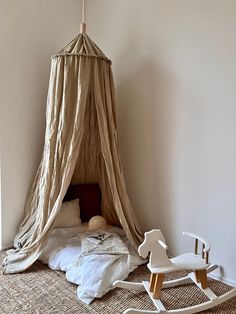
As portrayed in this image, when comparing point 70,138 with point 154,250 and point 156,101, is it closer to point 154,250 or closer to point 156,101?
point 156,101

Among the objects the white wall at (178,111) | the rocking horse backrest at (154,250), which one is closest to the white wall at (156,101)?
the white wall at (178,111)

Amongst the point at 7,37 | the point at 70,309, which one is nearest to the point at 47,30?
the point at 7,37

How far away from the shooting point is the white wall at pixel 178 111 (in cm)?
229

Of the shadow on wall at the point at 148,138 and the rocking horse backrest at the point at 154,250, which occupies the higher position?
the shadow on wall at the point at 148,138

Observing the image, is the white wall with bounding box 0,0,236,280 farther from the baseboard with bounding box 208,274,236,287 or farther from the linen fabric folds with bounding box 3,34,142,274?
the linen fabric folds with bounding box 3,34,142,274

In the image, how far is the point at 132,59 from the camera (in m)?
2.90

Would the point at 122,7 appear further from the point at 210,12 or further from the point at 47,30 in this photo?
the point at 210,12

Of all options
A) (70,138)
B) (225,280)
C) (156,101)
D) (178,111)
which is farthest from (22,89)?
(225,280)

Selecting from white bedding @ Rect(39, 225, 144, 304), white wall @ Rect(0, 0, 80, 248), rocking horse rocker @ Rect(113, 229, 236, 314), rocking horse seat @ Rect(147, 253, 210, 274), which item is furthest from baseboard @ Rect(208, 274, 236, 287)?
white wall @ Rect(0, 0, 80, 248)

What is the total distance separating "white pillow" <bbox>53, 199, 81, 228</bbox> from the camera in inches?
113

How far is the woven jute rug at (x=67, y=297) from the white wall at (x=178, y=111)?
1.32 feet

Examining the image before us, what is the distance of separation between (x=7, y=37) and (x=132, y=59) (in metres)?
1.17

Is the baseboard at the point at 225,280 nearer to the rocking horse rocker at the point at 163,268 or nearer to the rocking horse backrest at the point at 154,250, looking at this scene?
the rocking horse rocker at the point at 163,268

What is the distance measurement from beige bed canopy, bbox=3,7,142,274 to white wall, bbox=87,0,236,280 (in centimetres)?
31
